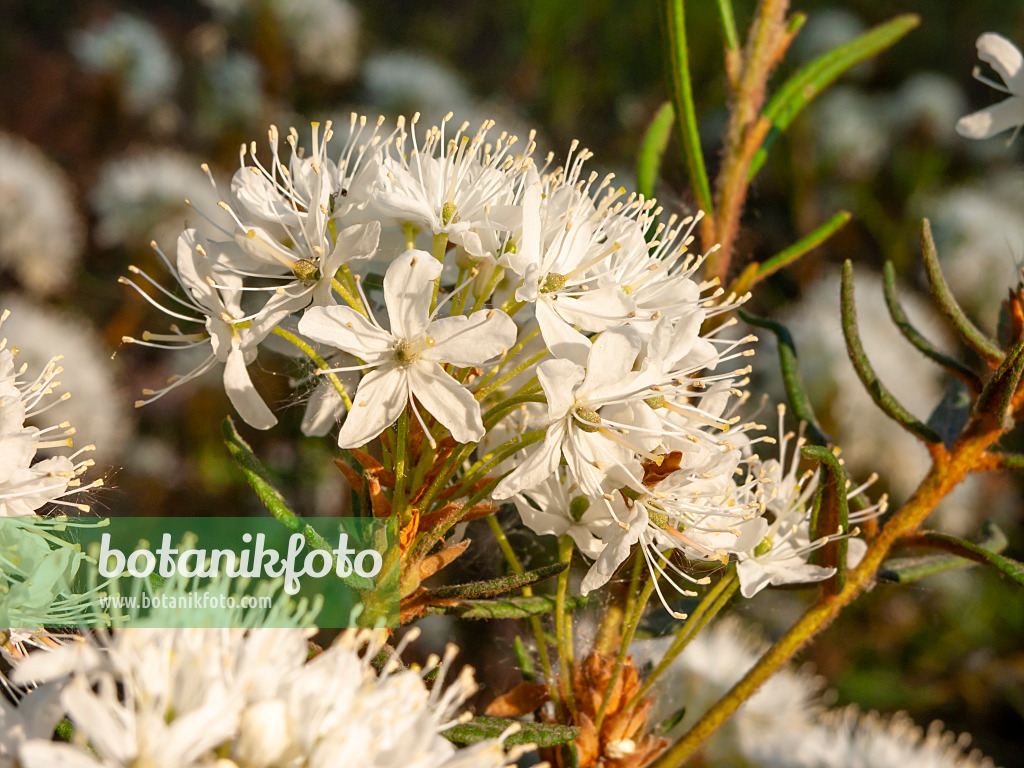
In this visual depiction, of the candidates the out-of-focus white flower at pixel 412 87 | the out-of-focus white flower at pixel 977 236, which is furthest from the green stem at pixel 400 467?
the out-of-focus white flower at pixel 412 87

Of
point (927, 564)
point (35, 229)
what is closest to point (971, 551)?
point (927, 564)

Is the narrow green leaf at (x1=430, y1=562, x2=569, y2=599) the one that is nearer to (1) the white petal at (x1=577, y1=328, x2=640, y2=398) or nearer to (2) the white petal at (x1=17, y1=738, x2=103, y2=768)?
(1) the white petal at (x1=577, y1=328, x2=640, y2=398)

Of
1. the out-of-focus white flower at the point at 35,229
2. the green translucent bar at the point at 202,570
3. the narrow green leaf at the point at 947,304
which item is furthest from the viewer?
the out-of-focus white flower at the point at 35,229

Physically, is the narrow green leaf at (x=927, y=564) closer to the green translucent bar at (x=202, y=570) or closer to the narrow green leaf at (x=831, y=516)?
the narrow green leaf at (x=831, y=516)

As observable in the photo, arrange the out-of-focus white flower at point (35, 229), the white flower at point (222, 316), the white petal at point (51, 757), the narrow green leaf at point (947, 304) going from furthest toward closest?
the out-of-focus white flower at point (35, 229)
the narrow green leaf at point (947, 304)
the white flower at point (222, 316)
the white petal at point (51, 757)

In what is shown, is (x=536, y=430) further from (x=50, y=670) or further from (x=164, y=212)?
(x=164, y=212)

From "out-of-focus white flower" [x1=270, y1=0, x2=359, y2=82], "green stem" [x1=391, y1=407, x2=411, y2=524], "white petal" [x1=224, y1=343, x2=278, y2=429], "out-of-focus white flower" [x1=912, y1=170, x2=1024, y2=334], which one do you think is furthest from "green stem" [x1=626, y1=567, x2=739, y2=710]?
"out-of-focus white flower" [x1=270, y1=0, x2=359, y2=82]

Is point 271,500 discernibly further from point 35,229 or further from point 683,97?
point 35,229

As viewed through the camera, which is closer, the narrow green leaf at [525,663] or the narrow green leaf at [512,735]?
the narrow green leaf at [512,735]
